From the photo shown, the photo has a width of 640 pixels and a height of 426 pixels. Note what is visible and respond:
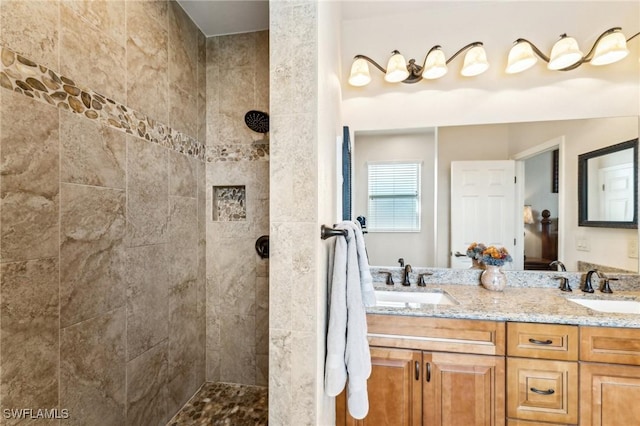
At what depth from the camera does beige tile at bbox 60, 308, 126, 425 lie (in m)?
1.20

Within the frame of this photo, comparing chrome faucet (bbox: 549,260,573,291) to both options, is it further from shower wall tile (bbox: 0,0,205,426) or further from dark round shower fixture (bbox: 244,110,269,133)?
shower wall tile (bbox: 0,0,205,426)

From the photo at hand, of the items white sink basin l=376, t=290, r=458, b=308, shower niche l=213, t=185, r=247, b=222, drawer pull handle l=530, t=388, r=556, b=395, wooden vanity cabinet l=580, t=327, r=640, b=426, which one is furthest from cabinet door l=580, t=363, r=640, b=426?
shower niche l=213, t=185, r=247, b=222

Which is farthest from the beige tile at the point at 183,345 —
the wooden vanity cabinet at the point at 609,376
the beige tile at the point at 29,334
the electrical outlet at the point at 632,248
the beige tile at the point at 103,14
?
the electrical outlet at the point at 632,248

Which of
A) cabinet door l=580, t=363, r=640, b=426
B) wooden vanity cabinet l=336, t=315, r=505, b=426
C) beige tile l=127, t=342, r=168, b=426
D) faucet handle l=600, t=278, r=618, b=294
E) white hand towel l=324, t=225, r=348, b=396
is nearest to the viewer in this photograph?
white hand towel l=324, t=225, r=348, b=396

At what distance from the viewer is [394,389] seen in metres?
1.39

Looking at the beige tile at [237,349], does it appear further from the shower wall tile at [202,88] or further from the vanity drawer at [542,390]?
the vanity drawer at [542,390]

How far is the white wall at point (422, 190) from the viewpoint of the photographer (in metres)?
1.94

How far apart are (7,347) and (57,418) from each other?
40 cm

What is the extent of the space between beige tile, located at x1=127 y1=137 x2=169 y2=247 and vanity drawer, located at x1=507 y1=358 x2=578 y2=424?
1983mm

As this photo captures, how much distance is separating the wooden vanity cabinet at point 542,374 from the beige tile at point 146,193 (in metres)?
1.95

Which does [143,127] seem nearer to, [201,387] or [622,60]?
[201,387]

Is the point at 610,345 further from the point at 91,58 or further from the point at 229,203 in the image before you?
the point at 91,58

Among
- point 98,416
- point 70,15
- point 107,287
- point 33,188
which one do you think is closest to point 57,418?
point 98,416

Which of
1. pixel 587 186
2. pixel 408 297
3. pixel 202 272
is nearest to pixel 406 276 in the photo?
pixel 408 297
